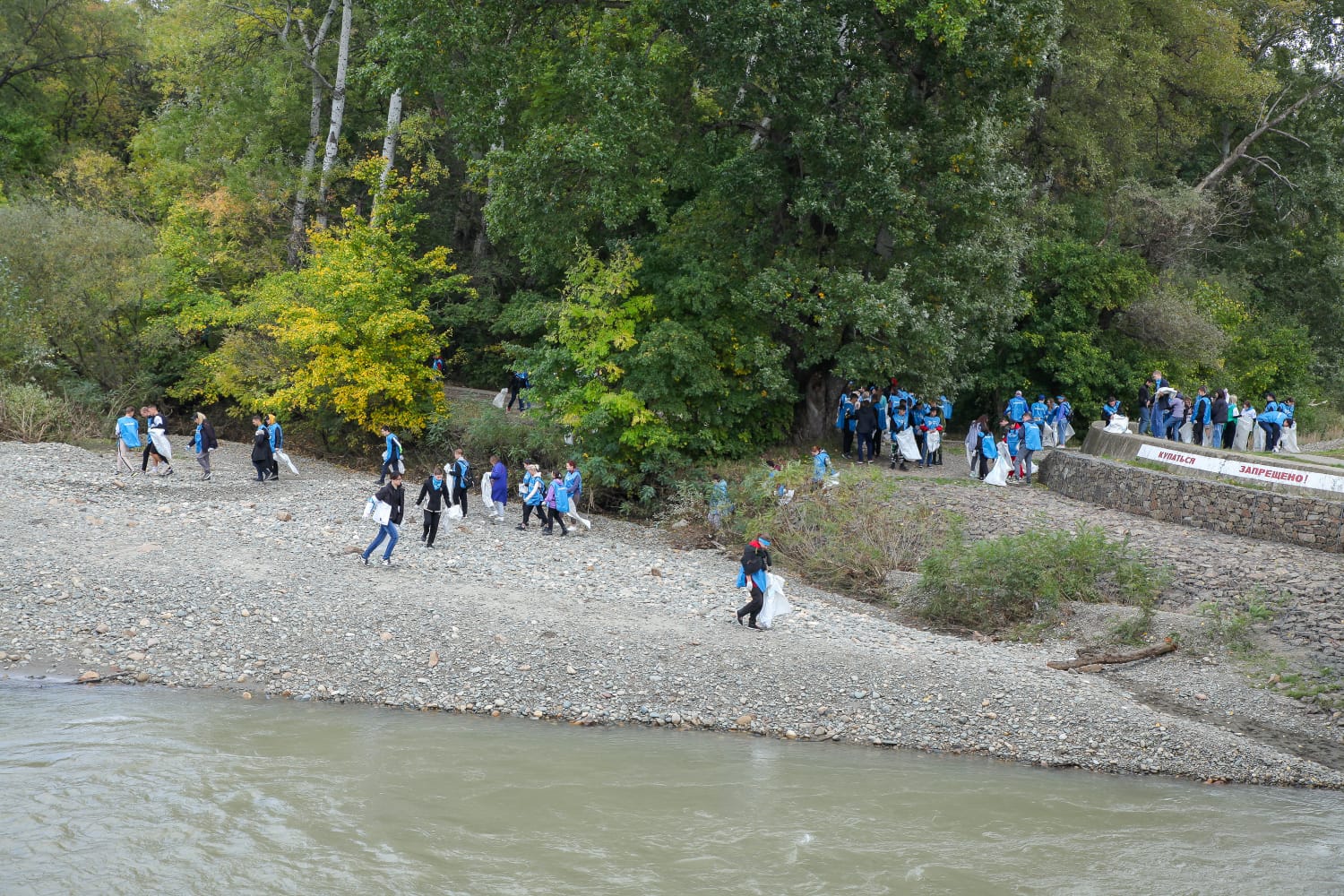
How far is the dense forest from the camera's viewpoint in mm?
22281

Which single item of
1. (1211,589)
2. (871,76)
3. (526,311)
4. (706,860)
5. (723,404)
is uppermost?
(871,76)

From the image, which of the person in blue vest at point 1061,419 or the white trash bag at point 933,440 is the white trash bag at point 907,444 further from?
the person in blue vest at point 1061,419

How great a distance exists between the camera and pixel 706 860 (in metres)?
9.77

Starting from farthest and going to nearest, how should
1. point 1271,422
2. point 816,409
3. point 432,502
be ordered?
point 1271,422, point 816,409, point 432,502

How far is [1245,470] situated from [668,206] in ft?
43.3

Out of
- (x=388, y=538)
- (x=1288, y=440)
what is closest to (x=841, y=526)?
(x=388, y=538)

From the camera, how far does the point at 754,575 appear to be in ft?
49.5

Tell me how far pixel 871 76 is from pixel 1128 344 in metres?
13.8

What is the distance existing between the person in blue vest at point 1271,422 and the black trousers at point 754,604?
16952 mm

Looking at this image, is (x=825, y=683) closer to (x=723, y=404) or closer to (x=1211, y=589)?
(x=1211, y=589)

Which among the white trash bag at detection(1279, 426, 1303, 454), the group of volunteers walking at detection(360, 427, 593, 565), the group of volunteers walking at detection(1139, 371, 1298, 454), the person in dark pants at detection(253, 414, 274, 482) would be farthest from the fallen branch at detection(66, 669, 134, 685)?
the white trash bag at detection(1279, 426, 1303, 454)

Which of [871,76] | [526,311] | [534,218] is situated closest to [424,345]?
[526,311]

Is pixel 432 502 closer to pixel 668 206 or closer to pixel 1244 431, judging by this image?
pixel 668 206

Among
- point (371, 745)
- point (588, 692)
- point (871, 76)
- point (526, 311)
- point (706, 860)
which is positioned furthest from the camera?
point (526, 311)
